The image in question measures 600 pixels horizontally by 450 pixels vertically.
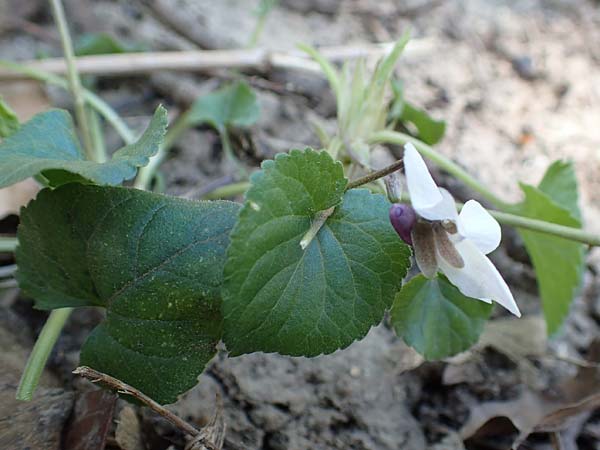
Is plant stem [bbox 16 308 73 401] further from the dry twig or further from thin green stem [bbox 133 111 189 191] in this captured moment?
thin green stem [bbox 133 111 189 191]

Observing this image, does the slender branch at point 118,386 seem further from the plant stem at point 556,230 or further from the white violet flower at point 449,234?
the plant stem at point 556,230

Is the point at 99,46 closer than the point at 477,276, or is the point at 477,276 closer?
the point at 477,276

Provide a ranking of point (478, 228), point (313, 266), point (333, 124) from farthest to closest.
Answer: point (333, 124) → point (313, 266) → point (478, 228)

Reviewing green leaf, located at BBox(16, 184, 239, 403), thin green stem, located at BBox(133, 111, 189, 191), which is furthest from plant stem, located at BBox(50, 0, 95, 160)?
green leaf, located at BBox(16, 184, 239, 403)

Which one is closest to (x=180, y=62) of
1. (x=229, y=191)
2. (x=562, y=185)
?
(x=229, y=191)

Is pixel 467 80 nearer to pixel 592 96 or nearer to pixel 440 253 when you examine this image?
pixel 592 96

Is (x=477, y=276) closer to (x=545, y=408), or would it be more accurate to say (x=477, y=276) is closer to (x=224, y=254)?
(x=224, y=254)

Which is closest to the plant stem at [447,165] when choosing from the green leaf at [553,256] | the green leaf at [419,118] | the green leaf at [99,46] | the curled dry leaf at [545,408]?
the green leaf at [553,256]
